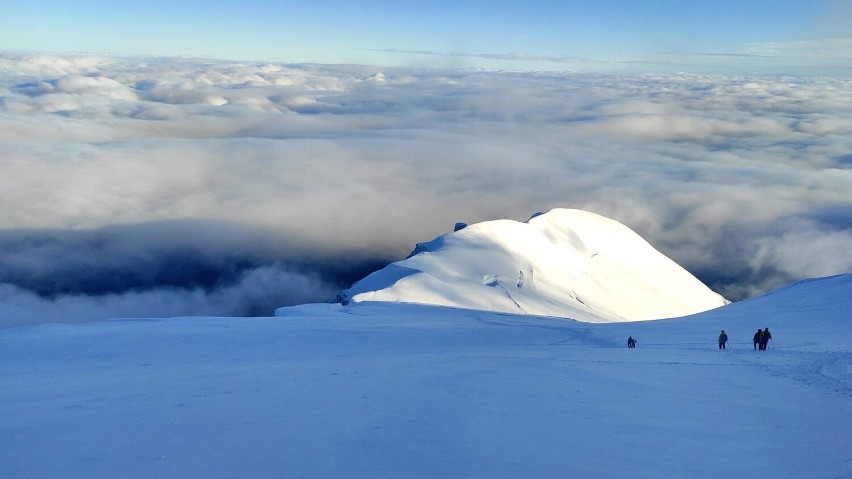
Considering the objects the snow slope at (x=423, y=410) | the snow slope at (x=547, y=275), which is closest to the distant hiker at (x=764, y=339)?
the snow slope at (x=423, y=410)

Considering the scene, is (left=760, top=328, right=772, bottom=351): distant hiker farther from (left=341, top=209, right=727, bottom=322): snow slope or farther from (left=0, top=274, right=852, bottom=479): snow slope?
(left=341, top=209, right=727, bottom=322): snow slope

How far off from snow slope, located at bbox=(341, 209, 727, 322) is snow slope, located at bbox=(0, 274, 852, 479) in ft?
100

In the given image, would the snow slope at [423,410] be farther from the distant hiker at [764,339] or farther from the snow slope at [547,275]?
the snow slope at [547,275]

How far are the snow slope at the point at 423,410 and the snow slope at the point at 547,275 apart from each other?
1205 inches

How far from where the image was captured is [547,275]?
241 ft

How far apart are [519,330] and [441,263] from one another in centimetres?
3616

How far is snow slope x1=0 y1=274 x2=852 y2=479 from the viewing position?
9.26m

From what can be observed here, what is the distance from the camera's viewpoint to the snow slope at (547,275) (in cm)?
5556

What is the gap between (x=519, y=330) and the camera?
92.6 ft

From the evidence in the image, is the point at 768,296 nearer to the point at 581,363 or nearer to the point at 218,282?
the point at 581,363

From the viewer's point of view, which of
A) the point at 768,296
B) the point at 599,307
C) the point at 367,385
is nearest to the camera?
the point at 367,385

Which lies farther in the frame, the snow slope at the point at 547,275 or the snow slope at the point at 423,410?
Result: the snow slope at the point at 547,275

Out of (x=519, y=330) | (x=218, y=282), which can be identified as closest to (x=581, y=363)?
(x=519, y=330)

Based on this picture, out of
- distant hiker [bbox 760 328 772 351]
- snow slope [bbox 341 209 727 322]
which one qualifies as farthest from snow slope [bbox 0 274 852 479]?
snow slope [bbox 341 209 727 322]
